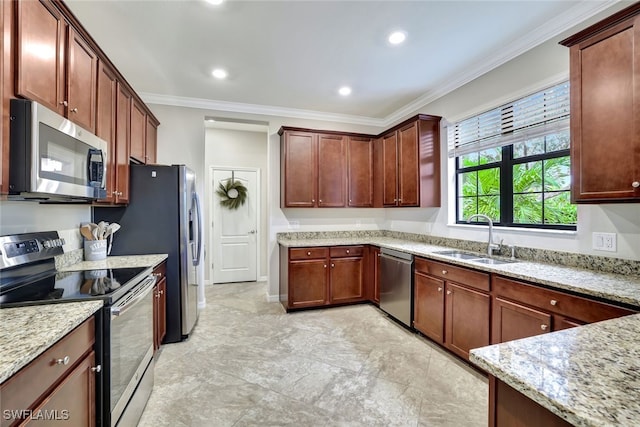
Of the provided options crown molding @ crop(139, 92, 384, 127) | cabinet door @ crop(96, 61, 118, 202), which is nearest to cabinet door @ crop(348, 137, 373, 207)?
crown molding @ crop(139, 92, 384, 127)

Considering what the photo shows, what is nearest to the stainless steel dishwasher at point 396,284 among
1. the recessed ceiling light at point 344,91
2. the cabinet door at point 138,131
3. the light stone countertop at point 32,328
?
the recessed ceiling light at point 344,91

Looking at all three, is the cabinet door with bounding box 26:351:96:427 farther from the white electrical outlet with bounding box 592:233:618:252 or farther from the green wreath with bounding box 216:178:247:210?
the green wreath with bounding box 216:178:247:210

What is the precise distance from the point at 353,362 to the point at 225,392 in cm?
107

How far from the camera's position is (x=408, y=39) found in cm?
251

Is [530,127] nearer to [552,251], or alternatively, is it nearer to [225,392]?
[552,251]

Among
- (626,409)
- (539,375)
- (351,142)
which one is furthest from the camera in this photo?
(351,142)

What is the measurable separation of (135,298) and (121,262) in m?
0.86

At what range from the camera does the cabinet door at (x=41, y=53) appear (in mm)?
1362

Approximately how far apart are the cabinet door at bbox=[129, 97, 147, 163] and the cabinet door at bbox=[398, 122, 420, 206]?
9.99ft

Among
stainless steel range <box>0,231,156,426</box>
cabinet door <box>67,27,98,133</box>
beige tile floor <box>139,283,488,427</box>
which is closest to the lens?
stainless steel range <box>0,231,156,426</box>

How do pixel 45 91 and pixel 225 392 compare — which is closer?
pixel 45 91

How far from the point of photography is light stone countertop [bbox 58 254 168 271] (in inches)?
86.6

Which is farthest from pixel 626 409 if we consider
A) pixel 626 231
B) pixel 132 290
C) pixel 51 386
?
pixel 132 290

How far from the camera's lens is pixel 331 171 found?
163 inches
